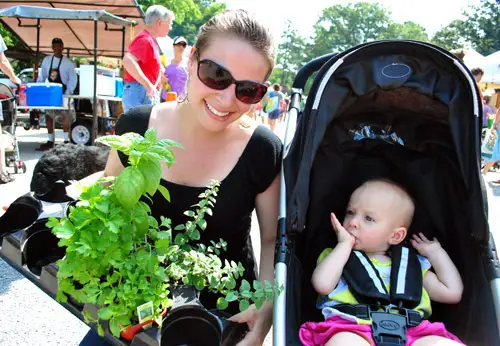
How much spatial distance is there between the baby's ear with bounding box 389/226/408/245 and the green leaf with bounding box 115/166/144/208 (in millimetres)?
1418

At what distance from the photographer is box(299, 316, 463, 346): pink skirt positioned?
1.73 m

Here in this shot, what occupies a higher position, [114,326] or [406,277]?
[114,326]

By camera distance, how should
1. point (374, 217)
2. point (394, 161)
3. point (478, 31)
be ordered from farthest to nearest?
point (478, 31) < point (394, 161) < point (374, 217)

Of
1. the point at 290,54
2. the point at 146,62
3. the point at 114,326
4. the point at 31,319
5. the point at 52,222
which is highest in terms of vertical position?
the point at 290,54

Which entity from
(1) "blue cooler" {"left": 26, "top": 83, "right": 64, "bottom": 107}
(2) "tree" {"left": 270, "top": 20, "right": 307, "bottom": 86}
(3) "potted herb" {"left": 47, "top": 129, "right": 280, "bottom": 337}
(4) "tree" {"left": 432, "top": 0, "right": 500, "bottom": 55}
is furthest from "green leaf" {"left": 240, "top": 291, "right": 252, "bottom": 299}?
(2) "tree" {"left": 270, "top": 20, "right": 307, "bottom": 86}

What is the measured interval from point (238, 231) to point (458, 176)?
115cm

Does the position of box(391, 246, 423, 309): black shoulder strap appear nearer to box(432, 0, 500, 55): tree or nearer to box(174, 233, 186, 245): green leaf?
box(174, 233, 186, 245): green leaf

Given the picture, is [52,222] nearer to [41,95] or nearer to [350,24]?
[41,95]

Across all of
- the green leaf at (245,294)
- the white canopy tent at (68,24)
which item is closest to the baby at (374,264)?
the green leaf at (245,294)

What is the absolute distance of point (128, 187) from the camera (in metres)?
1.17

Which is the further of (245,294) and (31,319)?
(31,319)

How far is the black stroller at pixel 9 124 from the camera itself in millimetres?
5656

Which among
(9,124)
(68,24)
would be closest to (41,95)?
(9,124)

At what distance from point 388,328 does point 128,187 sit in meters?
1.17
